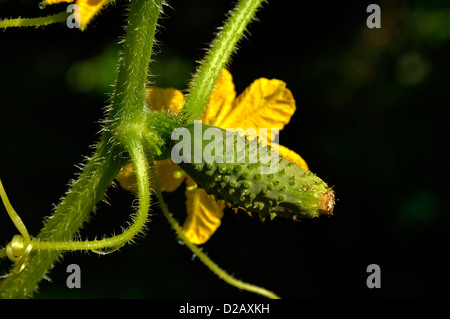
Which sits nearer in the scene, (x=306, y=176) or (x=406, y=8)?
(x=306, y=176)

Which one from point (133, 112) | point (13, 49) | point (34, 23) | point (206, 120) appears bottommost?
point (13, 49)

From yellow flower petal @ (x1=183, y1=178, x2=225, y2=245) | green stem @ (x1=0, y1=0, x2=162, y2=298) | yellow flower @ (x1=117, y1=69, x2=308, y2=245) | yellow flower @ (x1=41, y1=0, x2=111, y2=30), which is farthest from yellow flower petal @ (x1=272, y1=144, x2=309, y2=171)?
yellow flower @ (x1=41, y1=0, x2=111, y2=30)

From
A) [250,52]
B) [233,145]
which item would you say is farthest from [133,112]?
[250,52]

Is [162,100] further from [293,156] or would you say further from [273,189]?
[273,189]

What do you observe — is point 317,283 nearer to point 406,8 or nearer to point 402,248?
point 402,248

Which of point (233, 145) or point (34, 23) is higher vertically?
point (34, 23)

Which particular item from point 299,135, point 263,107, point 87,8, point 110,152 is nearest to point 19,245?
point 110,152
